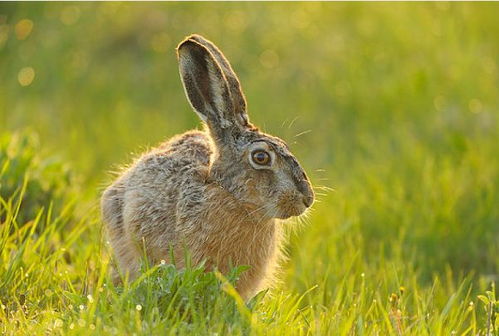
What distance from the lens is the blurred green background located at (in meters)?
7.57

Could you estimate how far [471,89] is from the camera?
9.80 meters

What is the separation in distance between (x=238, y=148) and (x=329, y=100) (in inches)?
197

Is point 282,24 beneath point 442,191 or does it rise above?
above

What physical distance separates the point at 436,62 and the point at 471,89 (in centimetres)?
64

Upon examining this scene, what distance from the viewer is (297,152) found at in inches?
388

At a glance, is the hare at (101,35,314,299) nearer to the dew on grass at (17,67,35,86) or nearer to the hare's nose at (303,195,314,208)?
the hare's nose at (303,195,314,208)

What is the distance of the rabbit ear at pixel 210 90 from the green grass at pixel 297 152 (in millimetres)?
772

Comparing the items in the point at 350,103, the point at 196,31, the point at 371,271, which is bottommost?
the point at 371,271

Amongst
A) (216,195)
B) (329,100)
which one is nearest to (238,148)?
(216,195)

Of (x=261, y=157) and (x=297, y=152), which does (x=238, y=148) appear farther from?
(x=297, y=152)

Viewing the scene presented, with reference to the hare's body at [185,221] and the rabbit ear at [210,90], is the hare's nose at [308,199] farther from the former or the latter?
the rabbit ear at [210,90]

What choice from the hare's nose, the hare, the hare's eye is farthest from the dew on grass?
the hare's nose

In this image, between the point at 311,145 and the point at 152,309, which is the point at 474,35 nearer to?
the point at 311,145

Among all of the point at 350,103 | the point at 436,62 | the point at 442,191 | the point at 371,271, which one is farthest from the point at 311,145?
the point at 371,271
